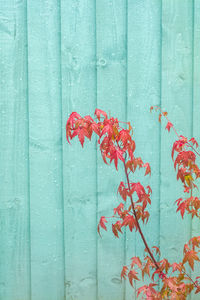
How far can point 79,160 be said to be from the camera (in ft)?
7.50

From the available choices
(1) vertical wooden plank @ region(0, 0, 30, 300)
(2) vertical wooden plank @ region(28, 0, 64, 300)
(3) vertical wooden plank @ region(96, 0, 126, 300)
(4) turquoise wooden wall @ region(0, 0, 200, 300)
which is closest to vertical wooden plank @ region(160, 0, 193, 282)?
(4) turquoise wooden wall @ region(0, 0, 200, 300)

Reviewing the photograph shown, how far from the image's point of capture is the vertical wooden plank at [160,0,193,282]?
2.24 m

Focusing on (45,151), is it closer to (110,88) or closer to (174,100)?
(110,88)

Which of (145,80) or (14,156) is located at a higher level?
(145,80)

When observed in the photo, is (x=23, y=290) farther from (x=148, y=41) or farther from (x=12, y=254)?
(x=148, y=41)

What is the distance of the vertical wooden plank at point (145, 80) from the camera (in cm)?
223

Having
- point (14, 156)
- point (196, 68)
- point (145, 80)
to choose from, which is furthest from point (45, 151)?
point (196, 68)

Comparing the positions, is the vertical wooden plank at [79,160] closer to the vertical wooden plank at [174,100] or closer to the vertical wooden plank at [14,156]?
the vertical wooden plank at [14,156]

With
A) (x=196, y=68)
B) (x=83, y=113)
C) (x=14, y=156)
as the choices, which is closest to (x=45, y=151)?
(x=14, y=156)

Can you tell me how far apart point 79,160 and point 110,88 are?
409 mm

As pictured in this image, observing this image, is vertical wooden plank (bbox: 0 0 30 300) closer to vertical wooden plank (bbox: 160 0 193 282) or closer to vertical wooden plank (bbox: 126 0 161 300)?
vertical wooden plank (bbox: 126 0 161 300)

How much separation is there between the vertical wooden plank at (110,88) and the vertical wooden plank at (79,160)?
0.12 feet

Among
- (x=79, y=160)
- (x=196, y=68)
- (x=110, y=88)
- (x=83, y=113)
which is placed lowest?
(x=79, y=160)

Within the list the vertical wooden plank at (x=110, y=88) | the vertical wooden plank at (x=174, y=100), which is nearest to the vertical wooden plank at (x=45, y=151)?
the vertical wooden plank at (x=110, y=88)
